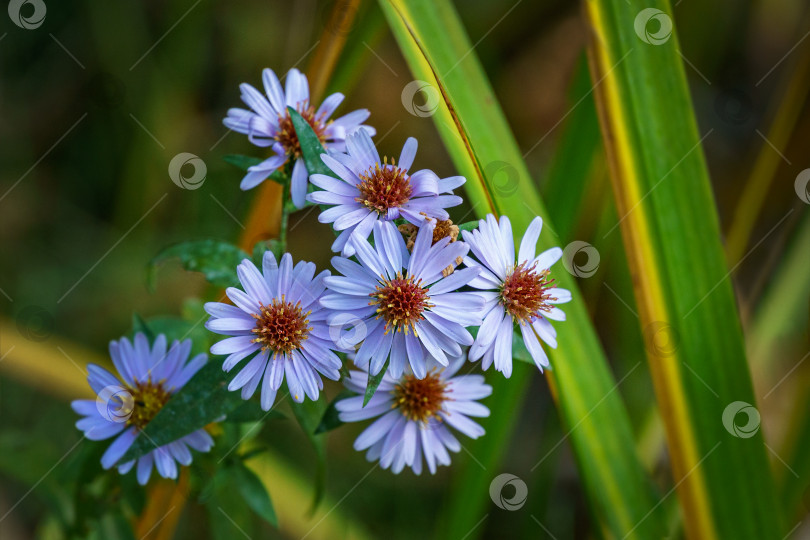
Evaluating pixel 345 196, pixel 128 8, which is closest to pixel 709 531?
pixel 345 196

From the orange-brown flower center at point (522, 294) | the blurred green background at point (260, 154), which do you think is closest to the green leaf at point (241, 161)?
the orange-brown flower center at point (522, 294)

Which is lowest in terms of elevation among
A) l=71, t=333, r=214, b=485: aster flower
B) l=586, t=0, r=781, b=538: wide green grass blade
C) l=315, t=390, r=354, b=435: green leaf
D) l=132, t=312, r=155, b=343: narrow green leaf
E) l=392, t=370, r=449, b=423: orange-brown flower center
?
l=71, t=333, r=214, b=485: aster flower

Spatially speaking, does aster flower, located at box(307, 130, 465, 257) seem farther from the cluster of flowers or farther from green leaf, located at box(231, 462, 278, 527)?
green leaf, located at box(231, 462, 278, 527)

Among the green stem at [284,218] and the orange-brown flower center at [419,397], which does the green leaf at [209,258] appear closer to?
the green stem at [284,218]

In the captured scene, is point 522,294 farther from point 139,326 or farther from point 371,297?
point 139,326

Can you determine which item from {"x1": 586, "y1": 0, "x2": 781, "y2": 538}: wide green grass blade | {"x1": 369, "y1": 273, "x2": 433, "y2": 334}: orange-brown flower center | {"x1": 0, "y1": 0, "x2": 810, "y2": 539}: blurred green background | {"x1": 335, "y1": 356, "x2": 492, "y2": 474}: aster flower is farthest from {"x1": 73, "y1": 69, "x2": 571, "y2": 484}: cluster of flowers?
{"x1": 0, "y1": 0, "x2": 810, "y2": 539}: blurred green background
